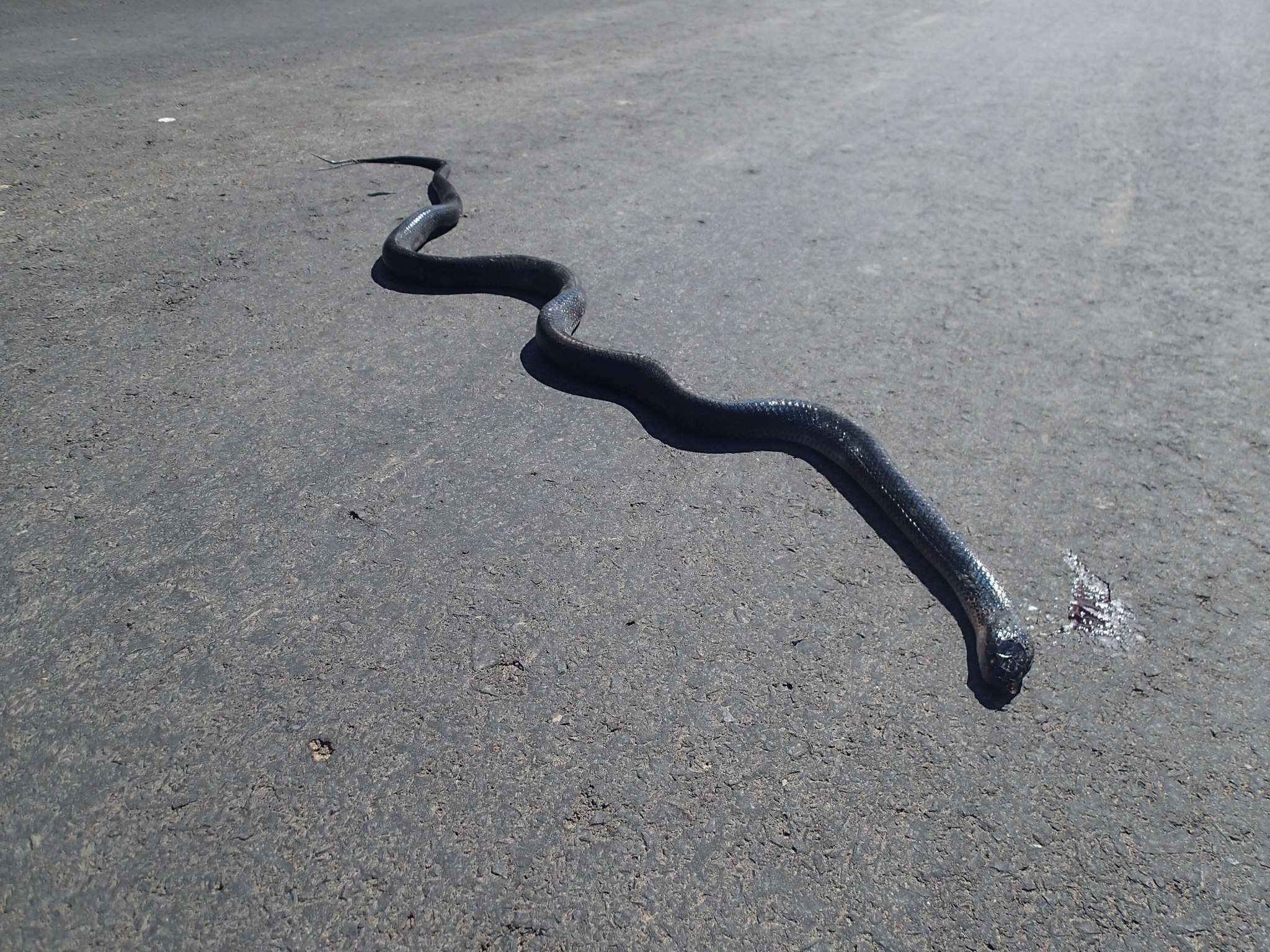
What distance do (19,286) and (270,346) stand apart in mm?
1493

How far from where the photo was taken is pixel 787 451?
3988 mm

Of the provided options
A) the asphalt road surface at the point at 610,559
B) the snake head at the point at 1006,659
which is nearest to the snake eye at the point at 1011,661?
the snake head at the point at 1006,659

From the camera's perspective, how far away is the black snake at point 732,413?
3.08 m

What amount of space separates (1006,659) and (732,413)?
5.34 ft

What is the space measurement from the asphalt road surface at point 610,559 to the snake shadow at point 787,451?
3 centimetres

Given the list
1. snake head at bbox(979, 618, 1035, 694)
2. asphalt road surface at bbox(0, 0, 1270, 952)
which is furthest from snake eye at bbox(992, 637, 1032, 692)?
asphalt road surface at bbox(0, 0, 1270, 952)

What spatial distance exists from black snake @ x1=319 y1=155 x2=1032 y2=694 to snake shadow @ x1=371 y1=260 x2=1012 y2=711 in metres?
0.03

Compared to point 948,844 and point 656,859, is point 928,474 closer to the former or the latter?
point 948,844

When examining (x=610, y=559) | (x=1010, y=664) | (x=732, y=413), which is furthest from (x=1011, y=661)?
(x=732, y=413)

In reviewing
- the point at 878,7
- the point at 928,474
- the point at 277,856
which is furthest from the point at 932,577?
the point at 878,7

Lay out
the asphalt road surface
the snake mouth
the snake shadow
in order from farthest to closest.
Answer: the snake shadow
the snake mouth
the asphalt road surface

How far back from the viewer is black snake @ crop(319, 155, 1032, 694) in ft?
10.1

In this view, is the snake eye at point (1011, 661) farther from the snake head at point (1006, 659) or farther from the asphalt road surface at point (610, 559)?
the asphalt road surface at point (610, 559)

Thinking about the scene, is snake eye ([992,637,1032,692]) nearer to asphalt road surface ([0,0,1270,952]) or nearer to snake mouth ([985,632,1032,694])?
snake mouth ([985,632,1032,694])
